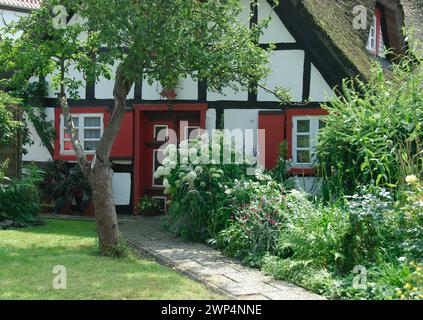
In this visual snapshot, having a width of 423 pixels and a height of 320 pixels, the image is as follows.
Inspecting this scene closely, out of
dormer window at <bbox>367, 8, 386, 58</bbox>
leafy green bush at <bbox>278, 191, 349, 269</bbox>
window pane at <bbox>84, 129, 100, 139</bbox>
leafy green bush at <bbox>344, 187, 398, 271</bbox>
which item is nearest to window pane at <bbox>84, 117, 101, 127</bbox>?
window pane at <bbox>84, 129, 100, 139</bbox>

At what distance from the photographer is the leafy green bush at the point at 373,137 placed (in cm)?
718

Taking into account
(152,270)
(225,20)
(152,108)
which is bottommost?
(152,270)

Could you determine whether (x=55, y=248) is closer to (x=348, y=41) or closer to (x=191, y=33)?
(x=191, y=33)

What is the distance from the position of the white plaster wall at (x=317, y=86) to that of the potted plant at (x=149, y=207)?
11.9ft

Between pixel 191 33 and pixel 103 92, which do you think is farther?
pixel 103 92

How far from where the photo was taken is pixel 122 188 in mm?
11312

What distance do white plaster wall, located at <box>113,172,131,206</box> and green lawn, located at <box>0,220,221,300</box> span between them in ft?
10.7

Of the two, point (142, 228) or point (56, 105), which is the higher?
point (56, 105)

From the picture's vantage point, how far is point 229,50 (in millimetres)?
7574

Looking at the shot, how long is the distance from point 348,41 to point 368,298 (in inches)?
265

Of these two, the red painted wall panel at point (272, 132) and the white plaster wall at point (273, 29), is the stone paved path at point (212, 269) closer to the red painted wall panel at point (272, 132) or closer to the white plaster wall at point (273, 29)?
the red painted wall panel at point (272, 132)
